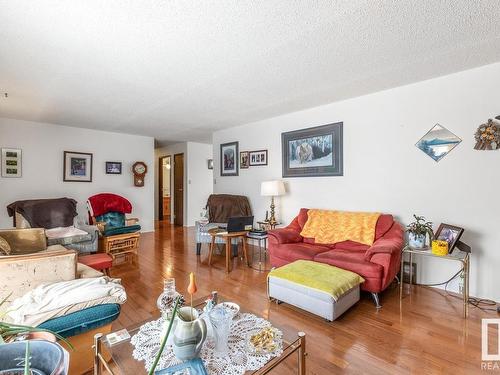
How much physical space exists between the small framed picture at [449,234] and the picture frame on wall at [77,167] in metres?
6.13

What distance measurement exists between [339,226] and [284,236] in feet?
2.36

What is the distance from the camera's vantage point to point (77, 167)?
5.35 m

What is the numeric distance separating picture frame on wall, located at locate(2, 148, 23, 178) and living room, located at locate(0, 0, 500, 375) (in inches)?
1.0

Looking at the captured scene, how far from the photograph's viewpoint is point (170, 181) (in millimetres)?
7910

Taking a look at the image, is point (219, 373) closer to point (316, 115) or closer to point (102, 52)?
point (102, 52)

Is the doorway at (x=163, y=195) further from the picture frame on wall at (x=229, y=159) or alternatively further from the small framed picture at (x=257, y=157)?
the small framed picture at (x=257, y=157)

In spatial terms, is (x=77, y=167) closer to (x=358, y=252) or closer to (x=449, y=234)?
(x=358, y=252)

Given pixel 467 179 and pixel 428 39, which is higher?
pixel 428 39

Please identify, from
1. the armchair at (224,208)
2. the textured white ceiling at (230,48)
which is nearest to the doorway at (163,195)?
the armchair at (224,208)

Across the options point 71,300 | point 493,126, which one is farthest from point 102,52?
point 493,126

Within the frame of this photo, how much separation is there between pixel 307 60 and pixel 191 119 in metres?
2.77

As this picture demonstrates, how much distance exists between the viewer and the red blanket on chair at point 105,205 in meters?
4.53

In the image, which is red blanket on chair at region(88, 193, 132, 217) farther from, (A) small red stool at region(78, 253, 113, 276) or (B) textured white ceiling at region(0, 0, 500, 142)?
(A) small red stool at region(78, 253, 113, 276)

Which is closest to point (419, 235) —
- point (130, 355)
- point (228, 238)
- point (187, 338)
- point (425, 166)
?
point (425, 166)
